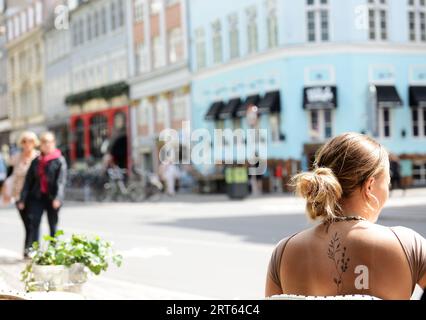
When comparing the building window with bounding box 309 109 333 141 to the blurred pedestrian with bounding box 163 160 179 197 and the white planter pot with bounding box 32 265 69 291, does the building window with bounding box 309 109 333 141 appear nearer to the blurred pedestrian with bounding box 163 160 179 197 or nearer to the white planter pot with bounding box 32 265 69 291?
the blurred pedestrian with bounding box 163 160 179 197

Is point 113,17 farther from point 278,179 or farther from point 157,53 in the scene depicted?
point 278,179

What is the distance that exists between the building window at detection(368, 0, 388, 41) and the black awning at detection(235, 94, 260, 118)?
5.27 meters

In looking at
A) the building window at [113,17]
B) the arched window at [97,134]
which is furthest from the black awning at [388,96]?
the arched window at [97,134]

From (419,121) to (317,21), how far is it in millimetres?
5727

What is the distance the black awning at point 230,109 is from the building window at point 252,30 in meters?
2.29

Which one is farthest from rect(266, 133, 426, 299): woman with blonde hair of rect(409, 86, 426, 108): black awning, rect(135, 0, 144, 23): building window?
rect(135, 0, 144, 23): building window

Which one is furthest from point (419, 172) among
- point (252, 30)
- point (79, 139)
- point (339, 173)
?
point (339, 173)

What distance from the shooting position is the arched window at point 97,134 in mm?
56438

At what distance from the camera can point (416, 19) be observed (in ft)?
125

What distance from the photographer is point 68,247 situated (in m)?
7.21
